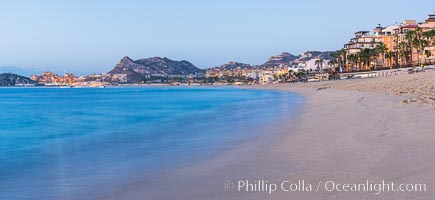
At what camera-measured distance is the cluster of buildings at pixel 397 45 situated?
7756cm

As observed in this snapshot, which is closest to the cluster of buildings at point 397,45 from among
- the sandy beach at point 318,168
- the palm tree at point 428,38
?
the palm tree at point 428,38

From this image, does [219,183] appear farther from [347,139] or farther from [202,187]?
[347,139]

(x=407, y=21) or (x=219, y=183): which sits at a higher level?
(x=407, y=21)

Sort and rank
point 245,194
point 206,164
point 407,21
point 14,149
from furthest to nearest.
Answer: point 407,21, point 14,149, point 206,164, point 245,194

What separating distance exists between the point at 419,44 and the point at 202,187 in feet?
242

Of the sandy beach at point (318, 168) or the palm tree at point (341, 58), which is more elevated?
the palm tree at point (341, 58)

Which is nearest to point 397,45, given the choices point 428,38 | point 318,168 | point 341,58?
point 428,38

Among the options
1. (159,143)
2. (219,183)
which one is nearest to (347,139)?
(219,183)

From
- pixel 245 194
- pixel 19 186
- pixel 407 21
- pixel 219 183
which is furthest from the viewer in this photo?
pixel 407 21

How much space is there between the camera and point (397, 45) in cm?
8731

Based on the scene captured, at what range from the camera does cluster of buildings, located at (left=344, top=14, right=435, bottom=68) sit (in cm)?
7756

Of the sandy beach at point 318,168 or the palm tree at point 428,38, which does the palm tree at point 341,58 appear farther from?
the sandy beach at point 318,168

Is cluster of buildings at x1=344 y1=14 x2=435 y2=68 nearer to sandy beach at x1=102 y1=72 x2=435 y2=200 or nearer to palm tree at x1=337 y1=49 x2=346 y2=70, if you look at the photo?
palm tree at x1=337 y1=49 x2=346 y2=70

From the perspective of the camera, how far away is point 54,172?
7.97 meters
